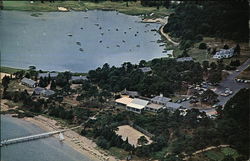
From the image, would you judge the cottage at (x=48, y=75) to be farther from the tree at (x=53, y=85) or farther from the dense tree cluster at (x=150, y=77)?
the dense tree cluster at (x=150, y=77)

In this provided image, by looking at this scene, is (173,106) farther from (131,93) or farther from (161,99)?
(131,93)

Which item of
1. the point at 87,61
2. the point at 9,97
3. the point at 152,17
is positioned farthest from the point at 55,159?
the point at 152,17

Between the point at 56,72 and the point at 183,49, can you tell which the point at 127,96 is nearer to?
the point at 56,72

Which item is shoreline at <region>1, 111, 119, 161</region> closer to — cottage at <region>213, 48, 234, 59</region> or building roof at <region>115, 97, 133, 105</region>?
building roof at <region>115, 97, 133, 105</region>

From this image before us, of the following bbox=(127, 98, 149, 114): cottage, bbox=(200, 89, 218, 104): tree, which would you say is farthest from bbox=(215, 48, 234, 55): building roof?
bbox=(127, 98, 149, 114): cottage

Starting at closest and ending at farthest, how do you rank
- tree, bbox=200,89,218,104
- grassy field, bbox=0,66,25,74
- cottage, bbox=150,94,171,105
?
tree, bbox=200,89,218,104
cottage, bbox=150,94,171,105
grassy field, bbox=0,66,25,74

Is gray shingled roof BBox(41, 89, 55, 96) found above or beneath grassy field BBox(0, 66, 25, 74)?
beneath

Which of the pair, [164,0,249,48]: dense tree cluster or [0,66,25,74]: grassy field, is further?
[164,0,249,48]: dense tree cluster
